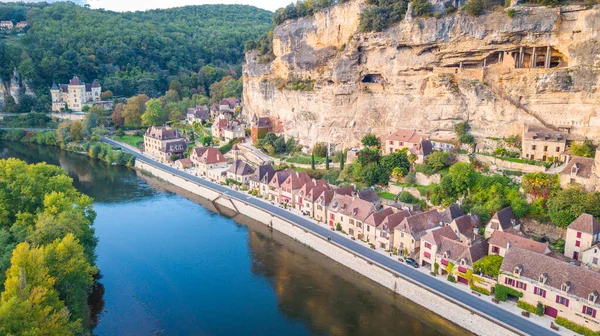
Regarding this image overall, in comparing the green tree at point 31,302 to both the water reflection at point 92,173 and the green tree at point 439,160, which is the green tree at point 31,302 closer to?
the water reflection at point 92,173

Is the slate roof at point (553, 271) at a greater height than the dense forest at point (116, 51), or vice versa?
the dense forest at point (116, 51)

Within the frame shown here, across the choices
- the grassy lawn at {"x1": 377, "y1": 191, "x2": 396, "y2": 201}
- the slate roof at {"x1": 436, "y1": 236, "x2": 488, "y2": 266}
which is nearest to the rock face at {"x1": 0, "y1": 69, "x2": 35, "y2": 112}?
the grassy lawn at {"x1": 377, "y1": 191, "x2": 396, "y2": 201}

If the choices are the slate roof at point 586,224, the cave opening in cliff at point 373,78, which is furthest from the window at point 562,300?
the cave opening in cliff at point 373,78

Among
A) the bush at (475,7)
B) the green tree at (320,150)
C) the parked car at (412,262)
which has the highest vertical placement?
the bush at (475,7)

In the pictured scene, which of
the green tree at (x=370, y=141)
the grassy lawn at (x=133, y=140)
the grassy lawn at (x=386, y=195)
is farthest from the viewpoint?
the grassy lawn at (x=133, y=140)

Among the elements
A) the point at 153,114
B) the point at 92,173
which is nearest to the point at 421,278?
the point at 92,173
